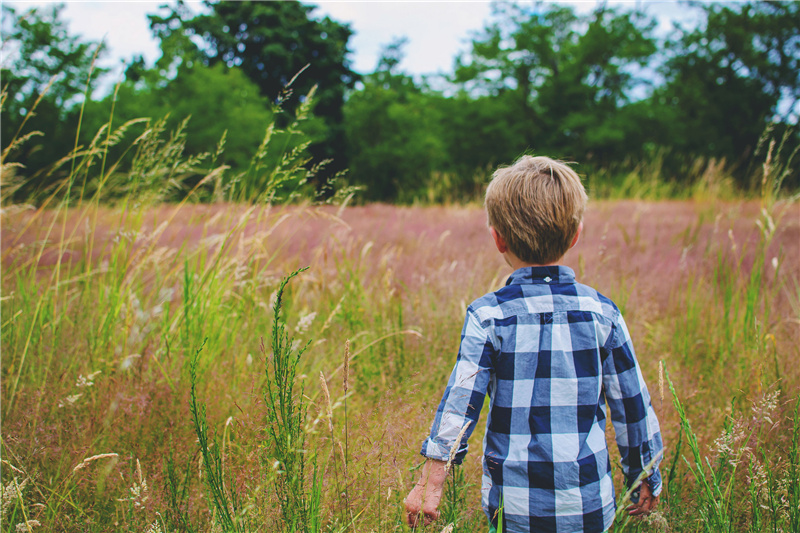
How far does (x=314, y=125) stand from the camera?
557 inches

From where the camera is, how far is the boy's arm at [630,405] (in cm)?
119

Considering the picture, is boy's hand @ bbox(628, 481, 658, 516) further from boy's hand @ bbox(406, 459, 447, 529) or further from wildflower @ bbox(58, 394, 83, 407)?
wildflower @ bbox(58, 394, 83, 407)

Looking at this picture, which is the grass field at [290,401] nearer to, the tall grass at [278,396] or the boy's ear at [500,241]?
the tall grass at [278,396]

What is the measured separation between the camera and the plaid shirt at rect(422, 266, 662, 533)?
3.63 feet

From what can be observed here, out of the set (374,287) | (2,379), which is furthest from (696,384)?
(2,379)

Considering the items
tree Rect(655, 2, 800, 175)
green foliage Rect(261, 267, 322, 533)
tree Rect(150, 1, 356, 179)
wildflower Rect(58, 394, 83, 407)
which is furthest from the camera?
tree Rect(655, 2, 800, 175)

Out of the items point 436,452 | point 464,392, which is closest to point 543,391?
point 464,392

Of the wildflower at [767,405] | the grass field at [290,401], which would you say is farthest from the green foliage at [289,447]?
the wildflower at [767,405]

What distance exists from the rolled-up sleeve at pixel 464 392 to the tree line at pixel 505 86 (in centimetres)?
1605

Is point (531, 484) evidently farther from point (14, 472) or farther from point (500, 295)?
point (14, 472)

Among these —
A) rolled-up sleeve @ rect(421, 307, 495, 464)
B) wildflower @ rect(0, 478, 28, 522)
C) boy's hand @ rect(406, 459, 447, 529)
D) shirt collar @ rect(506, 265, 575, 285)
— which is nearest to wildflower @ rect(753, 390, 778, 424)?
shirt collar @ rect(506, 265, 575, 285)

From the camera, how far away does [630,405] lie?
1.19 metres

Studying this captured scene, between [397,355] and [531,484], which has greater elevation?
[531,484]

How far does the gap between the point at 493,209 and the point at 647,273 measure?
2975 mm
